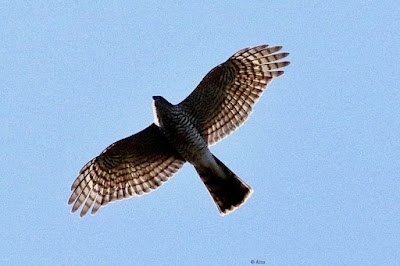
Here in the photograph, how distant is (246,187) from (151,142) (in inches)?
76.5

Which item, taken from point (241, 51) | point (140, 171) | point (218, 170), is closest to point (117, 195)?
point (140, 171)

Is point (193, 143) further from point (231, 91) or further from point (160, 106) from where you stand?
point (231, 91)

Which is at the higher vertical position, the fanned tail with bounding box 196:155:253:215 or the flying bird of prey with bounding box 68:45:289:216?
the flying bird of prey with bounding box 68:45:289:216

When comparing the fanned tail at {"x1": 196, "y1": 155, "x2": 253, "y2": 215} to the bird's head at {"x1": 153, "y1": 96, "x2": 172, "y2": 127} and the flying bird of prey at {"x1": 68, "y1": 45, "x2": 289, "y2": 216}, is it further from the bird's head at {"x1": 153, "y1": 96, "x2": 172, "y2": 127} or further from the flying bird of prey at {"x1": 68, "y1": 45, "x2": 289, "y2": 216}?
the bird's head at {"x1": 153, "y1": 96, "x2": 172, "y2": 127}

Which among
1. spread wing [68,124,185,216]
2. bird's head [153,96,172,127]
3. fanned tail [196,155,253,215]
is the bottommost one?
fanned tail [196,155,253,215]

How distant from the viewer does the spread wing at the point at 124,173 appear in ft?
67.3

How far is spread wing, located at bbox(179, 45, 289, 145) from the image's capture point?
65.9ft

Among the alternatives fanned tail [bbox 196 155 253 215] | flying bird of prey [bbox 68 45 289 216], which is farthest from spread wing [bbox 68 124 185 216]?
fanned tail [bbox 196 155 253 215]

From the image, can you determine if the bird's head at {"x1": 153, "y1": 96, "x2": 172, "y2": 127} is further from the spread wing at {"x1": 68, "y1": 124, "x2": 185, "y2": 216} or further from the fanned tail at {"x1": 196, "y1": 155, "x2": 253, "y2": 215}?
the fanned tail at {"x1": 196, "y1": 155, "x2": 253, "y2": 215}

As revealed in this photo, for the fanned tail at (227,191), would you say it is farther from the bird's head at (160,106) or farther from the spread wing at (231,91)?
the bird's head at (160,106)

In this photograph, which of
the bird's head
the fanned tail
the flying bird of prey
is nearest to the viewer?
the bird's head

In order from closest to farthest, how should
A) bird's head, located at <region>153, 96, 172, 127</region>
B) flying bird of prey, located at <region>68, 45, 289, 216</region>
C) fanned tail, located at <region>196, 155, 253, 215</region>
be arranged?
1. bird's head, located at <region>153, 96, 172, 127</region>
2. flying bird of prey, located at <region>68, 45, 289, 216</region>
3. fanned tail, located at <region>196, 155, 253, 215</region>

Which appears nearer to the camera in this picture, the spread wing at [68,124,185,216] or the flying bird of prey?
the flying bird of prey

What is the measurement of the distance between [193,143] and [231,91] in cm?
125
